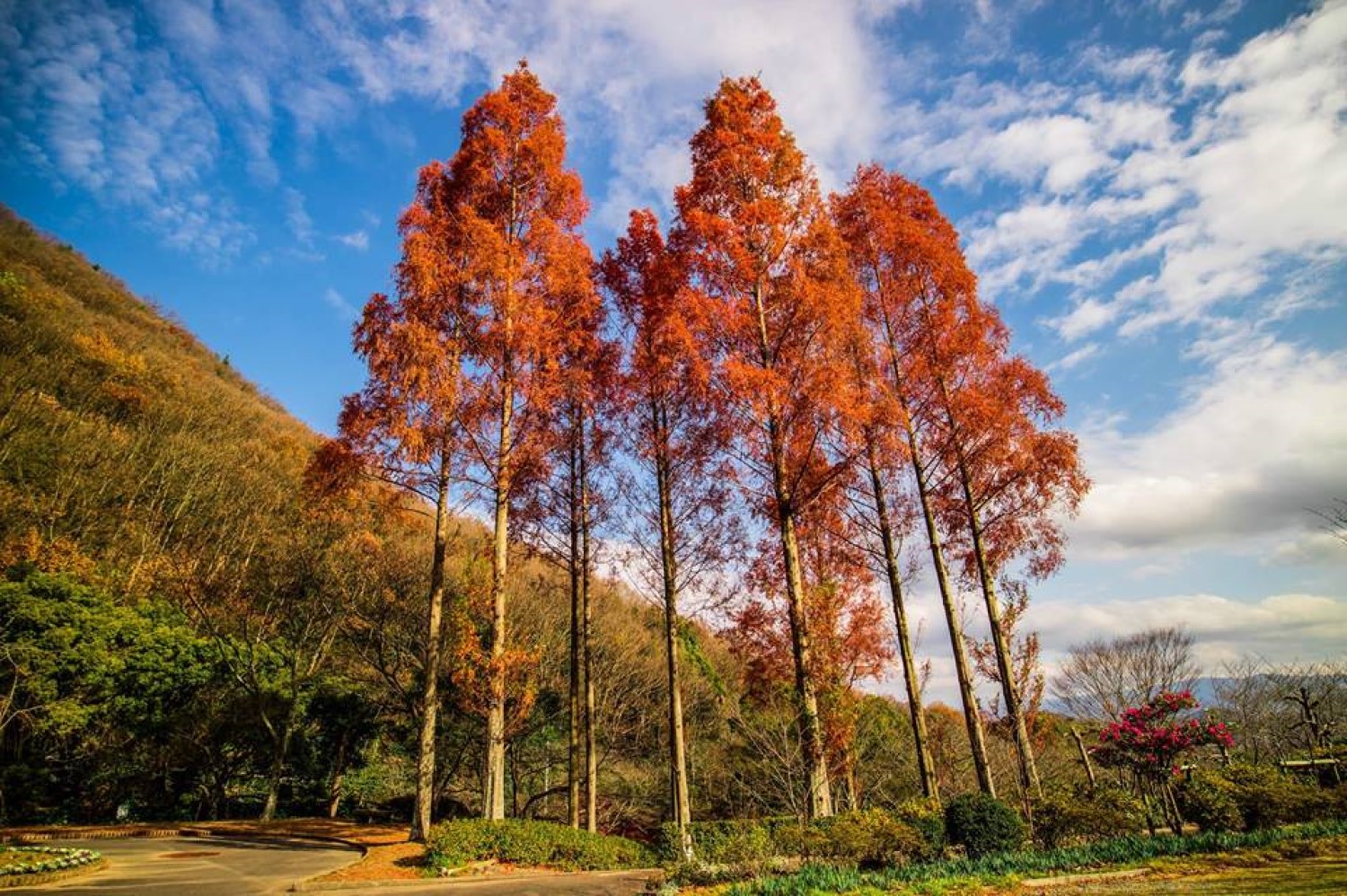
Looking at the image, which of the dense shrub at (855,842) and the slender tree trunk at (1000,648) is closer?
the dense shrub at (855,842)

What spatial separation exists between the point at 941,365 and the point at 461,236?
31.9 ft

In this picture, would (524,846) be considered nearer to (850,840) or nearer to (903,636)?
(850,840)

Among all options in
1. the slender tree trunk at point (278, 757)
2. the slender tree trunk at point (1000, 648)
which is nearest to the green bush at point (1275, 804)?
the slender tree trunk at point (1000, 648)

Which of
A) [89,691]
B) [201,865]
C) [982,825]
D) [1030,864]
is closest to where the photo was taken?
[1030,864]

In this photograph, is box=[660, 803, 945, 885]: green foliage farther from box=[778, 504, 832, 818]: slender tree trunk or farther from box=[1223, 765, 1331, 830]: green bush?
box=[1223, 765, 1331, 830]: green bush

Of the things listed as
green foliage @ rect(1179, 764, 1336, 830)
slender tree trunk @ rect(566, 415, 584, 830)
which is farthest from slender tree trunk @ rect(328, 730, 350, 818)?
green foliage @ rect(1179, 764, 1336, 830)

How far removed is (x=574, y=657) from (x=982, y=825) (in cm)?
785

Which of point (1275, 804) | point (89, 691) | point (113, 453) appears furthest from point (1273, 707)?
point (113, 453)

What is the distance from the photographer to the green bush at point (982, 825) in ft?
24.5

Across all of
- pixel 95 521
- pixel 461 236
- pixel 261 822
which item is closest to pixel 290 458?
pixel 95 521

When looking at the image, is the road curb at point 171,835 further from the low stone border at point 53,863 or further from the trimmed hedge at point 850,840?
the trimmed hedge at point 850,840

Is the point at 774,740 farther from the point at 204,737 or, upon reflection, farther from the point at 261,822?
the point at 204,737

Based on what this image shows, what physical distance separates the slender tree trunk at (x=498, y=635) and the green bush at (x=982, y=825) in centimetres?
658

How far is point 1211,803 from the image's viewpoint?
7.81m
